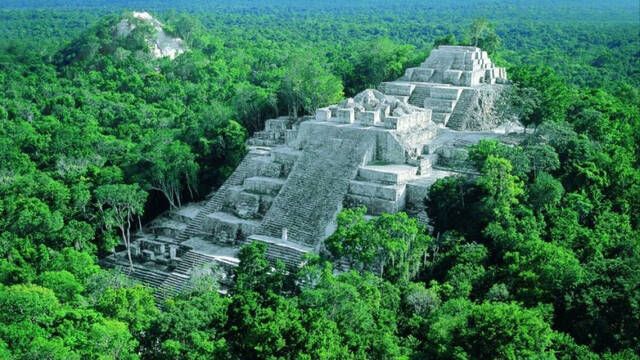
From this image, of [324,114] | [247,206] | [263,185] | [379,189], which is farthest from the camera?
[324,114]

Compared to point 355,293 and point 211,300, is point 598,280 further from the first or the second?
point 211,300

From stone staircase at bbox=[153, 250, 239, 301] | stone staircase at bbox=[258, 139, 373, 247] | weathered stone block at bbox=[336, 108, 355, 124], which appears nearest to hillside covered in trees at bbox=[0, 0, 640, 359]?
stone staircase at bbox=[153, 250, 239, 301]

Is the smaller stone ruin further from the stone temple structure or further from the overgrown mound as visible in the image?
the overgrown mound

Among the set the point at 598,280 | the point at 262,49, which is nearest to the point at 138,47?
the point at 262,49

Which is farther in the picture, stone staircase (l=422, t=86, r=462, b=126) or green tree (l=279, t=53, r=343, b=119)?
green tree (l=279, t=53, r=343, b=119)

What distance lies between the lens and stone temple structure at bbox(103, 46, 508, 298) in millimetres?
21312

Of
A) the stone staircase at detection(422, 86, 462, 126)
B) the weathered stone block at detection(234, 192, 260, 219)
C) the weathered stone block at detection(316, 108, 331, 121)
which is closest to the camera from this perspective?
the weathered stone block at detection(234, 192, 260, 219)

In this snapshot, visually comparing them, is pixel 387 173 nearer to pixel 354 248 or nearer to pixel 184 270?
pixel 354 248

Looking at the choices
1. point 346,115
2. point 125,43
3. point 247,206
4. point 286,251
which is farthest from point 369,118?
point 125,43

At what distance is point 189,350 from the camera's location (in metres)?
14.6

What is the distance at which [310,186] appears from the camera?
22.5 metres

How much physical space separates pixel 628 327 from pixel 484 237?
17.0ft

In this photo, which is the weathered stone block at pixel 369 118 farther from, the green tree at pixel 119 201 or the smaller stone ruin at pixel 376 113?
the green tree at pixel 119 201

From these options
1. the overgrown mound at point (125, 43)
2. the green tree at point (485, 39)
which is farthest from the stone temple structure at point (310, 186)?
the overgrown mound at point (125, 43)
